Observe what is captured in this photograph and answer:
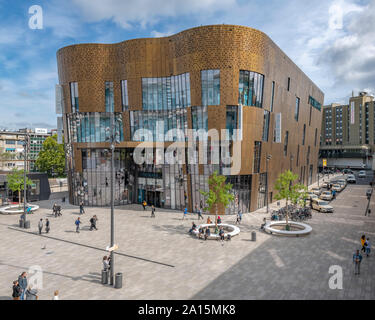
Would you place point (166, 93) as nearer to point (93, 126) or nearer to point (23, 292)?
point (93, 126)

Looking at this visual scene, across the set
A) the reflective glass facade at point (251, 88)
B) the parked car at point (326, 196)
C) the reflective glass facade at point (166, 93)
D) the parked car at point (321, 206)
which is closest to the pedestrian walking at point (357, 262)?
the parked car at point (321, 206)

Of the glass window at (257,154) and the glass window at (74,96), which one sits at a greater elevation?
the glass window at (74,96)

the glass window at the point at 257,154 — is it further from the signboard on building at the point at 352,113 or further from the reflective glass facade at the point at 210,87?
the signboard on building at the point at 352,113

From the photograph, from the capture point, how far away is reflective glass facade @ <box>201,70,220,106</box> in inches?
1368

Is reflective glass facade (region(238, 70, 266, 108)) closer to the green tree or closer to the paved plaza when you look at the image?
the paved plaza

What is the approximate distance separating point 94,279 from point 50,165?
7161cm

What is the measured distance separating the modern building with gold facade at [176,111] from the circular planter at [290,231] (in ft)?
24.7

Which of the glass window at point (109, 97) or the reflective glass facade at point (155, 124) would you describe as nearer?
the reflective glass facade at point (155, 124)

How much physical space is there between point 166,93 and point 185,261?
26466mm

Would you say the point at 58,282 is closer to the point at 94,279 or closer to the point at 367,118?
the point at 94,279

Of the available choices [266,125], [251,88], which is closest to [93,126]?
[251,88]

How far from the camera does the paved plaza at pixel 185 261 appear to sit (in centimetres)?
1536

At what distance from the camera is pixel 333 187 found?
60.5 m

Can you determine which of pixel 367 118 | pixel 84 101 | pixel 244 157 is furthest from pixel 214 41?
pixel 367 118
